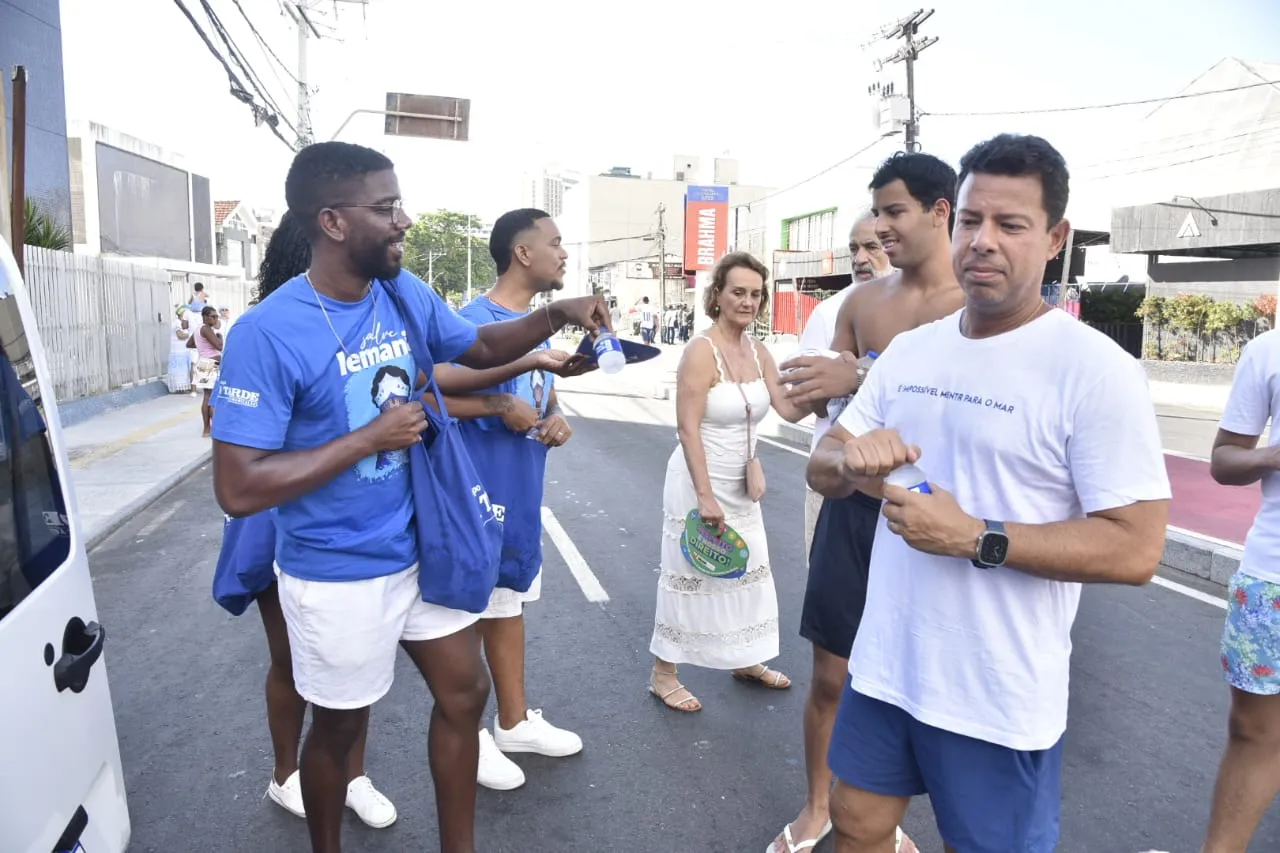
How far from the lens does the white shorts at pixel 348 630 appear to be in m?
2.23

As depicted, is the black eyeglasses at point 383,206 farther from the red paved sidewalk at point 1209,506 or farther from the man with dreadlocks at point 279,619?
the red paved sidewalk at point 1209,506

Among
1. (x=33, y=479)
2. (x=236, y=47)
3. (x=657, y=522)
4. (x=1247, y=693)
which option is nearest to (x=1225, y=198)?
(x=657, y=522)

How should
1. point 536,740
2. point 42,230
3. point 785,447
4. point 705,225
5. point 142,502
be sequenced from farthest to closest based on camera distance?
point 705,225 → point 42,230 → point 785,447 → point 142,502 → point 536,740

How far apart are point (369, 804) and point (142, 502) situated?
6212 mm

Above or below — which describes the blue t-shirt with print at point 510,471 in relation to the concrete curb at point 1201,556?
above

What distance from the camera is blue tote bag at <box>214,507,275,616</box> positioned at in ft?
8.77

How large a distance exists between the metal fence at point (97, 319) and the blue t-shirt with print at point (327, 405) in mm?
12183

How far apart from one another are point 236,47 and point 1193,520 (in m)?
12.2

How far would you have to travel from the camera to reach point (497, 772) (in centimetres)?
321

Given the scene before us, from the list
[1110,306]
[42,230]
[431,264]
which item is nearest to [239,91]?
[42,230]

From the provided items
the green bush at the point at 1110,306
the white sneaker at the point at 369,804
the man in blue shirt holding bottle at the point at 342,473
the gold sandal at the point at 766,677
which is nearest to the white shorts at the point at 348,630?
the man in blue shirt holding bottle at the point at 342,473

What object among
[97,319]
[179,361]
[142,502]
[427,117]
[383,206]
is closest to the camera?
[383,206]

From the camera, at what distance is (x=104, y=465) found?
31.0 ft

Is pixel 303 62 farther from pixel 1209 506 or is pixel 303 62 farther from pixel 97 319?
pixel 1209 506
